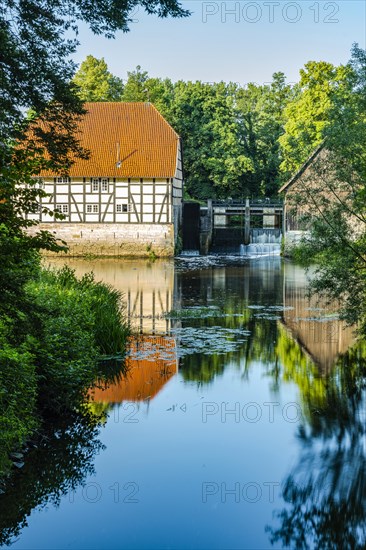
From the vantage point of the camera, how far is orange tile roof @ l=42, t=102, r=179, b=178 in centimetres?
3547

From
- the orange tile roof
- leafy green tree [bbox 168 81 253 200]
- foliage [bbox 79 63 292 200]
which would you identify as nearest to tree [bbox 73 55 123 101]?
foliage [bbox 79 63 292 200]

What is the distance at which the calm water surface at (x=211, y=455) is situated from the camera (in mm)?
7340

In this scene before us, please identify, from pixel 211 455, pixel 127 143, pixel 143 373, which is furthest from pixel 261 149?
→ pixel 211 455

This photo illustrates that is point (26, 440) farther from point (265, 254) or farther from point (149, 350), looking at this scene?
point (265, 254)

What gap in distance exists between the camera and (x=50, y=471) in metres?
8.46

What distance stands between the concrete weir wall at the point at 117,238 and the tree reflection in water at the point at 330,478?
2375cm

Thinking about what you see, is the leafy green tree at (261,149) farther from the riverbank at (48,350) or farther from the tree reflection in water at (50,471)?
the tree reflection in water at (50,471)

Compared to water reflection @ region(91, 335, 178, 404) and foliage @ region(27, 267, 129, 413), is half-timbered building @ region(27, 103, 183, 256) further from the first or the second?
foliage @ region(27, 267, 129, 413)

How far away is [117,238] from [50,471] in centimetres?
2769

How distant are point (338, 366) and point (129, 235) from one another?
2322cm

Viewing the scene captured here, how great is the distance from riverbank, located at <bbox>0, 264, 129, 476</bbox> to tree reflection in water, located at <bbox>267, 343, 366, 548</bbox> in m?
2.97

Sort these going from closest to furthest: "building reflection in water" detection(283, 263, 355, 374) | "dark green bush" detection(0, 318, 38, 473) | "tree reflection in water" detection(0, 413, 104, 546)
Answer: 1. "dark green bush" detection(0, 318, 38, 473)
2. "tree reflection in water" detection(0, 413, 104, 546)
3. "building reflection in water" detection(283, 263, 355, 374)

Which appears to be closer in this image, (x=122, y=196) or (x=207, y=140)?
(x=122, y=196)

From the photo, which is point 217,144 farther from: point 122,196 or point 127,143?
point 122,196
